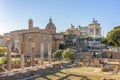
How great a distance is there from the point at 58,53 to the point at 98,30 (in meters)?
51.5

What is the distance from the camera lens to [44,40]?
2077 inches

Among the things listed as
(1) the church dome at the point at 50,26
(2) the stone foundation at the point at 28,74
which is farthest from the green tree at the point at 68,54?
(1) the church dome at the point at 50,26

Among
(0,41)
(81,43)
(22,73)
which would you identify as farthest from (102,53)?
(0,41)

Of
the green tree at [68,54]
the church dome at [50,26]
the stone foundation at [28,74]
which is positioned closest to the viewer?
the stone foundation at [28,74]

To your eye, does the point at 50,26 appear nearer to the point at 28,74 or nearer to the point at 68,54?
the point at 68,54

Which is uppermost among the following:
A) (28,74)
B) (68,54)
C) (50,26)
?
(50,26)

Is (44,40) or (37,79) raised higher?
(44,40)

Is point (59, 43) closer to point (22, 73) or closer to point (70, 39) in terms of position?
point (70, 39)

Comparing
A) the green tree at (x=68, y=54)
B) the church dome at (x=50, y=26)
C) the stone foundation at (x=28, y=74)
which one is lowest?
the stone foundation at (x=28, y=74)

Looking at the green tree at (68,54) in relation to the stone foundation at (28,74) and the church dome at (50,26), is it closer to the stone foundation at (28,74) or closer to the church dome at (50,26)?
the stone foundation at (28,74)

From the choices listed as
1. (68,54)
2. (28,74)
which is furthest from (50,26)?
(28,74)

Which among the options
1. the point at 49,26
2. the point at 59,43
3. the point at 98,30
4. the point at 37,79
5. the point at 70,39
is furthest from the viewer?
the point at 98,30

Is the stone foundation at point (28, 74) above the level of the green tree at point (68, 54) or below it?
below

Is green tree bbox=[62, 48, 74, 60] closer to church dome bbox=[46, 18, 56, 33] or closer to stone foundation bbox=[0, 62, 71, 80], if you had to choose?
stone foundation bbox=[0, 62, 71, 80]
